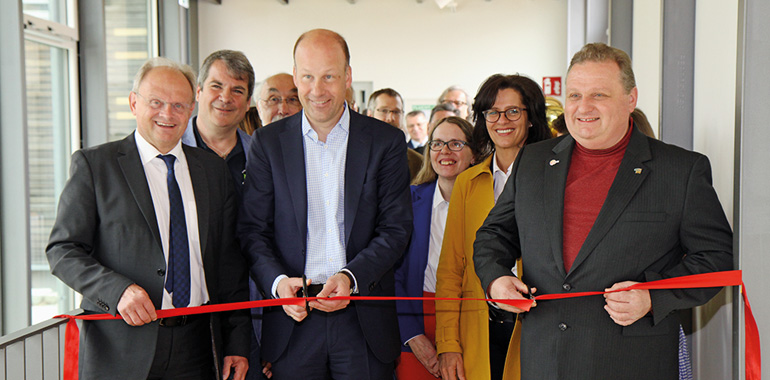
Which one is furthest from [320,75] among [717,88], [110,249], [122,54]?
[122,54]

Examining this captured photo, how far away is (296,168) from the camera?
107 inches

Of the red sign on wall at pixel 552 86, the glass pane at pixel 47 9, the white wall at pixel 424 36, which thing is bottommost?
the red sign on wall at pixel 552 86

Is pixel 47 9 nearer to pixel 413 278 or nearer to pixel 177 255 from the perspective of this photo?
pixel 177 255

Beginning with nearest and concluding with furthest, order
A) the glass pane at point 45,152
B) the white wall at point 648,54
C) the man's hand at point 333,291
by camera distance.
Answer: the man's hand at point 333,291 → the white wall at point 648,54 → the glass pane at point 45,152

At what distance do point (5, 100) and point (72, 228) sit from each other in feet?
9.58

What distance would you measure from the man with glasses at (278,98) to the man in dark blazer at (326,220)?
1390mm

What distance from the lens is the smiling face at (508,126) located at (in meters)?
3.10

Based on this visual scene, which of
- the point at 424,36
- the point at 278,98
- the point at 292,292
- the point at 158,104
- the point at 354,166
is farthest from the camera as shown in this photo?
the point at 424,36

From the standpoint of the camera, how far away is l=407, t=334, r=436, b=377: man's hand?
328 cm

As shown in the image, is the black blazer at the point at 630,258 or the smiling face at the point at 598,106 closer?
the black blazer at the point at 630,258

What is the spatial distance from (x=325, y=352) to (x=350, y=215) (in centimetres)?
57

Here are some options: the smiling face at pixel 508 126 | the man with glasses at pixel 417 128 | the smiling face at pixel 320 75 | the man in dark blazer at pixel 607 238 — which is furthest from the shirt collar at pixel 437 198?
the man with glasses at pixel 417 128

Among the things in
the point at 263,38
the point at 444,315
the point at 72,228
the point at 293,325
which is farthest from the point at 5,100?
the point at 263,38

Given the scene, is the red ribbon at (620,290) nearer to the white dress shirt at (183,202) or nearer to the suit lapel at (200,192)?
the white dress shirt at (183,202)
